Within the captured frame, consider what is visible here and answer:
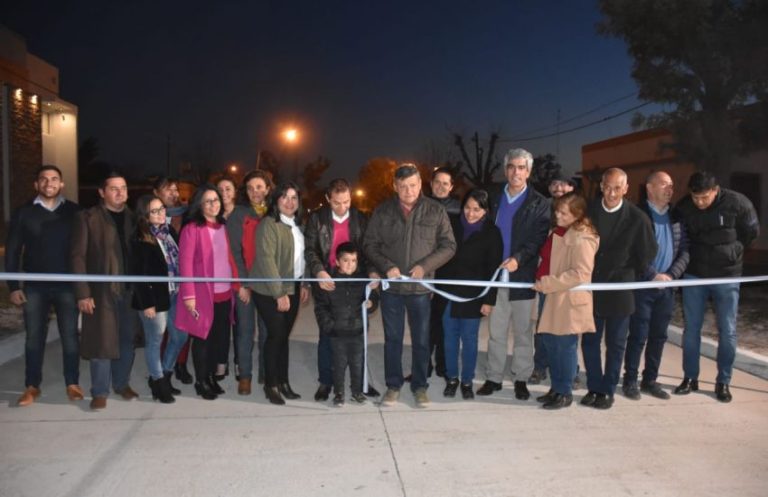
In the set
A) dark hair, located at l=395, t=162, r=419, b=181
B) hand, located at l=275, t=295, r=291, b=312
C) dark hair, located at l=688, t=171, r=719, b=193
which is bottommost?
hand, located at l=275, t=295, r=291, b=312

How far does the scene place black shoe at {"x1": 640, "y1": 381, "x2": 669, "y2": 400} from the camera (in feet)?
18.0

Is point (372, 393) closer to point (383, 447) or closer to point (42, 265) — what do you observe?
point (383, 447)

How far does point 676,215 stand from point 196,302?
4.22 meters

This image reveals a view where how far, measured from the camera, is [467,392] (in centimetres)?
546

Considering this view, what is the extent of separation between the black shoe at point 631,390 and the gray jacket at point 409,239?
6.28 ft

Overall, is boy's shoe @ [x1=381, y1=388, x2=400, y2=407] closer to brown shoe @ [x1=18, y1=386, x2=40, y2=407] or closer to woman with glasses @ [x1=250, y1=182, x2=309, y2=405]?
woman with glasses @ [x1=250, y1=182, x2=309, y2=405]

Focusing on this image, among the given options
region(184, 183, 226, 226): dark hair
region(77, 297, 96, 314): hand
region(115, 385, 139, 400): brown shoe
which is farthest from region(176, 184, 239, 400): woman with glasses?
region(77, 297, 96, 314): hand

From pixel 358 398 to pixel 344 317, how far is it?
67cm

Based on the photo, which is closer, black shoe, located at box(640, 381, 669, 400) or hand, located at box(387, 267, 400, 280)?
hand, located at box(387, 267, 400, 280)

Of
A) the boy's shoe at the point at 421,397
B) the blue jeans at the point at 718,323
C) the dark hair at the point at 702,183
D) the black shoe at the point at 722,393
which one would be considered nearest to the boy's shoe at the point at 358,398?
the boy's shoe at the point at 421,397

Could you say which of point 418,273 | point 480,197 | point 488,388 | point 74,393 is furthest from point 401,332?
point 74,393

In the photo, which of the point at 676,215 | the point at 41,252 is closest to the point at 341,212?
the point at 41,252

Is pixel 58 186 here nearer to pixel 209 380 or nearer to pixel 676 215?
pixel 209 380

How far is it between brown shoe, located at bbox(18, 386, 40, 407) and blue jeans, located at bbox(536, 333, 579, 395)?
425cm
